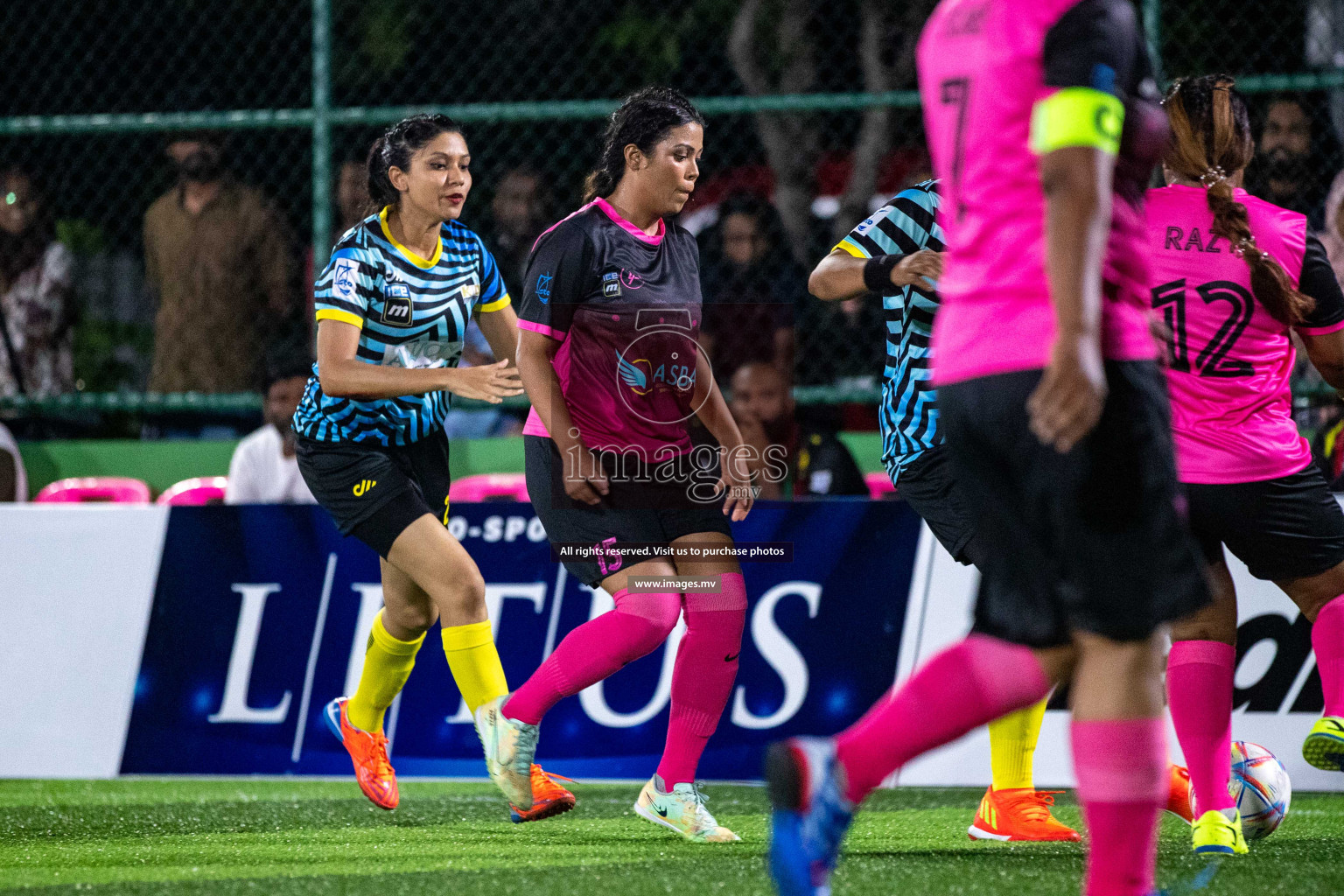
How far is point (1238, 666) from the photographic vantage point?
602 centimetres

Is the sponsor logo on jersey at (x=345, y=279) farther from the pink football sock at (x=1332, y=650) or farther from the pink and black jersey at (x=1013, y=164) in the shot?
the pink football sock at (x=1332, y=650)

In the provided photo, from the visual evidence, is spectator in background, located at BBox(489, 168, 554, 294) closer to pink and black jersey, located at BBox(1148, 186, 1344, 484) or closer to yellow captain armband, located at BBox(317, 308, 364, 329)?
yellow captain armband, located at BBox(317, 308, 364, 329)

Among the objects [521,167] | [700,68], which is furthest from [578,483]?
[700,68]

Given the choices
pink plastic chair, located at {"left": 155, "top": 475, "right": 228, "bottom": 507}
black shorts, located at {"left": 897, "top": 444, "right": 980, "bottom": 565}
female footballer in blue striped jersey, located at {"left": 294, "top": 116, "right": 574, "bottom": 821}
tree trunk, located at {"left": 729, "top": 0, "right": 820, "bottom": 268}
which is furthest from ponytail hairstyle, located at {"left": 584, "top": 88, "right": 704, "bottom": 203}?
tree trunk, located at {"left": 729, "top": 0, "right": 820, "bottom": 268}

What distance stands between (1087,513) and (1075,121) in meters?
0.62

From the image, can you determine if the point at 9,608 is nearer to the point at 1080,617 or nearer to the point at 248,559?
the point at 248,559

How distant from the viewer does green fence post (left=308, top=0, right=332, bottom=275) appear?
7430 millimetres

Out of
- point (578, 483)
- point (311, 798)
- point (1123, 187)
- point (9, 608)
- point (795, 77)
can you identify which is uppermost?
point (795, 77)

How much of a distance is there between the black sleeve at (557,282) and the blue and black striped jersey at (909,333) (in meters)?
0.79

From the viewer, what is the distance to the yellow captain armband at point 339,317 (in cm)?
497

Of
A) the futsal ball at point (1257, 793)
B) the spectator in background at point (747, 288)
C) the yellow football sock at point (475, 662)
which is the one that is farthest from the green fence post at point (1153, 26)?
the yellow football sock at point (475, 662)

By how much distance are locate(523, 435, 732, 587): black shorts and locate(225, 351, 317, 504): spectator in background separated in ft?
8.84

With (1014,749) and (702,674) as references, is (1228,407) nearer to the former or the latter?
(1014,749)

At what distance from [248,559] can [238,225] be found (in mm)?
2104
